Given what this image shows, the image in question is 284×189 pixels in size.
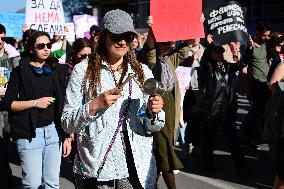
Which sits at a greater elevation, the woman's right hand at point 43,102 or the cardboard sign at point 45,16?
the cardboard sign at point 45,16

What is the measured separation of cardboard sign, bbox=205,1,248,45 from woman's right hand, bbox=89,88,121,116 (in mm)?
4149

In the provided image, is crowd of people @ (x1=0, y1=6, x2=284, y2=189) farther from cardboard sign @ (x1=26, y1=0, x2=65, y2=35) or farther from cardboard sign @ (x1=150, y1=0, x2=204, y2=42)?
cardboard sign @ (x1=26, y1=0, x2=65, y2=35)

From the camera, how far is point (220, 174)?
19.9 ft

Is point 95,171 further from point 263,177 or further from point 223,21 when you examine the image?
point 223,21

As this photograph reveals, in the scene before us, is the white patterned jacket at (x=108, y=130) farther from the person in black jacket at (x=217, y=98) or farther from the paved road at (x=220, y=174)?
the person in black jacket at (x=217, y=98)

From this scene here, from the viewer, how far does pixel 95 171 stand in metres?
2.62

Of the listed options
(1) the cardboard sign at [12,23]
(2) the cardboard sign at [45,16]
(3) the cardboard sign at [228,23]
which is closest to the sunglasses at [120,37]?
(3) the cardboard sign at [228,23]

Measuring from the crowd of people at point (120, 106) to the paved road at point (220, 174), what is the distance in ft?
0.61

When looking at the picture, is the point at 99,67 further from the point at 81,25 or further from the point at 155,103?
the point at 81,25

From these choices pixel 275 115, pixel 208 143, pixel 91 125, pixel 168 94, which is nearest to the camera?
pixel 91 125

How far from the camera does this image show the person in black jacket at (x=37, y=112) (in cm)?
383

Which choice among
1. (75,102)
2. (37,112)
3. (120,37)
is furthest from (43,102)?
(120,37)

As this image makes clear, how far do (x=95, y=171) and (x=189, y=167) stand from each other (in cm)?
400

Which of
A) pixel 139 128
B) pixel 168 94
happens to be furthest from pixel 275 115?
pixel 139 128
